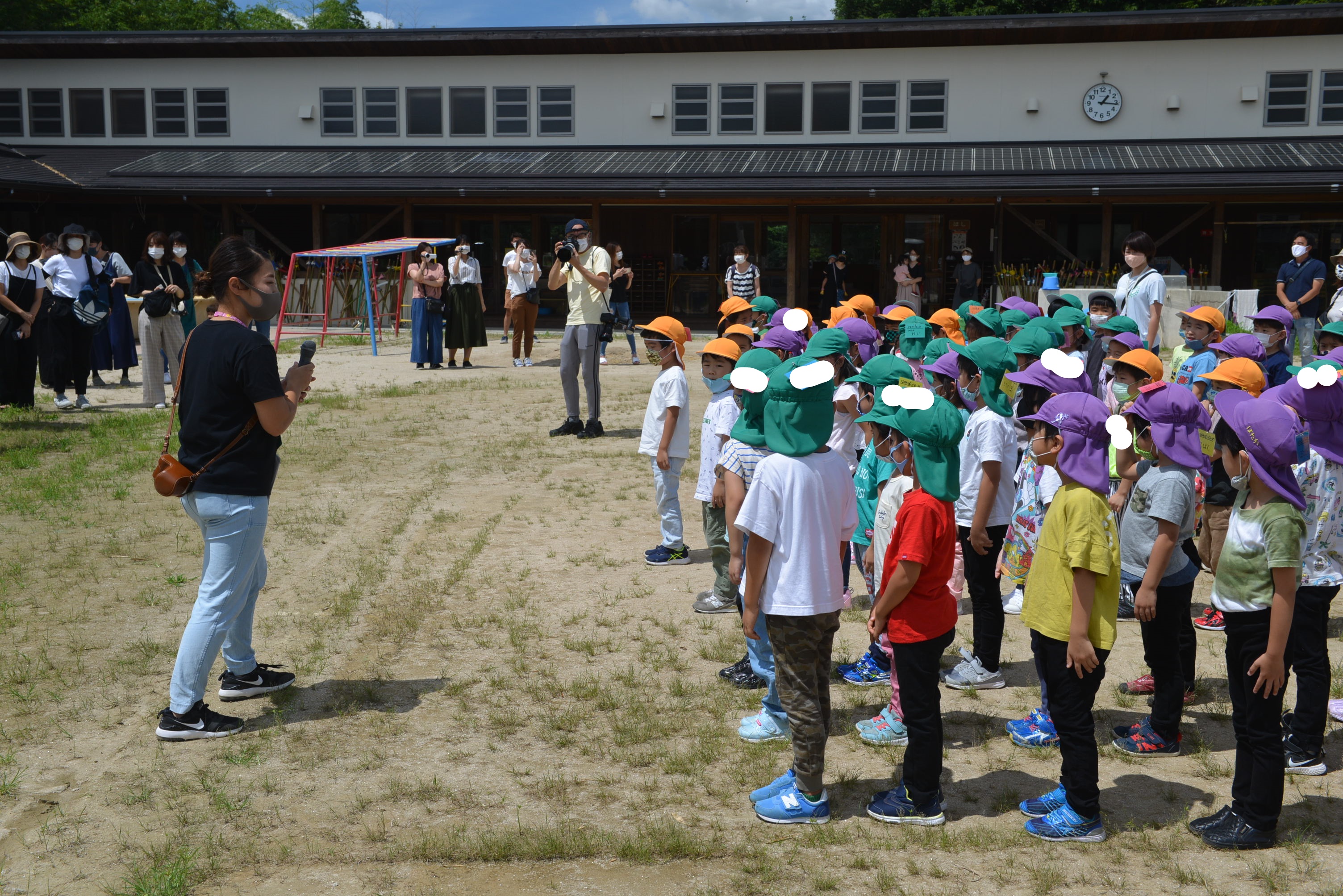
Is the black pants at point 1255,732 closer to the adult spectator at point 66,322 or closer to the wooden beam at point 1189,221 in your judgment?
the adult spectator at point 66,322

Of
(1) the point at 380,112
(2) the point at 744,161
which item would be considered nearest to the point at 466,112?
(1) the point at 380,112

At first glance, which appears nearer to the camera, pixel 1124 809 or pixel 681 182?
pixel 1124 809

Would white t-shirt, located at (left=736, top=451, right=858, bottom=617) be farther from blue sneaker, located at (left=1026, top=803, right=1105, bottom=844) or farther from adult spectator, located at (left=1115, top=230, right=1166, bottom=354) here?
adult spectator, located at (left=1115, top=230, right=1166, bottom=354)

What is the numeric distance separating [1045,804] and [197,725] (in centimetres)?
334

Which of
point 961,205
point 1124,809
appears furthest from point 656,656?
point 961,205

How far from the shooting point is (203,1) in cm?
5431

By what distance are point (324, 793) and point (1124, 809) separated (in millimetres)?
2932

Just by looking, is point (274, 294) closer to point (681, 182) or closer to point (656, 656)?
point (656, 656)

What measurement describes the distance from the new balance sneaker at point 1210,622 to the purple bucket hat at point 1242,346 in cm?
136

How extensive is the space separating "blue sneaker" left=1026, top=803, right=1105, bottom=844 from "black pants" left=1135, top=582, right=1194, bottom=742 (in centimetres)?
86

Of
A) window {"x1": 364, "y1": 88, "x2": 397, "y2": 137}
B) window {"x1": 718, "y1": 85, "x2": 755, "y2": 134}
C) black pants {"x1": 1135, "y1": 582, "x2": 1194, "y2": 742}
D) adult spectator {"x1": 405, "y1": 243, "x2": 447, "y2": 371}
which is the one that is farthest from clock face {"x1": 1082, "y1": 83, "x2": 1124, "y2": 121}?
black pants {"x1": 1135, "y1": 582, "x2": 1194, "y2": 742}

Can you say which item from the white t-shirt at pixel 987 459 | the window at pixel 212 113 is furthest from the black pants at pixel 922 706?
the window at pixel 212 113

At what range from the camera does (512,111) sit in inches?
1067

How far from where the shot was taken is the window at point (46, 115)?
28484 mm
